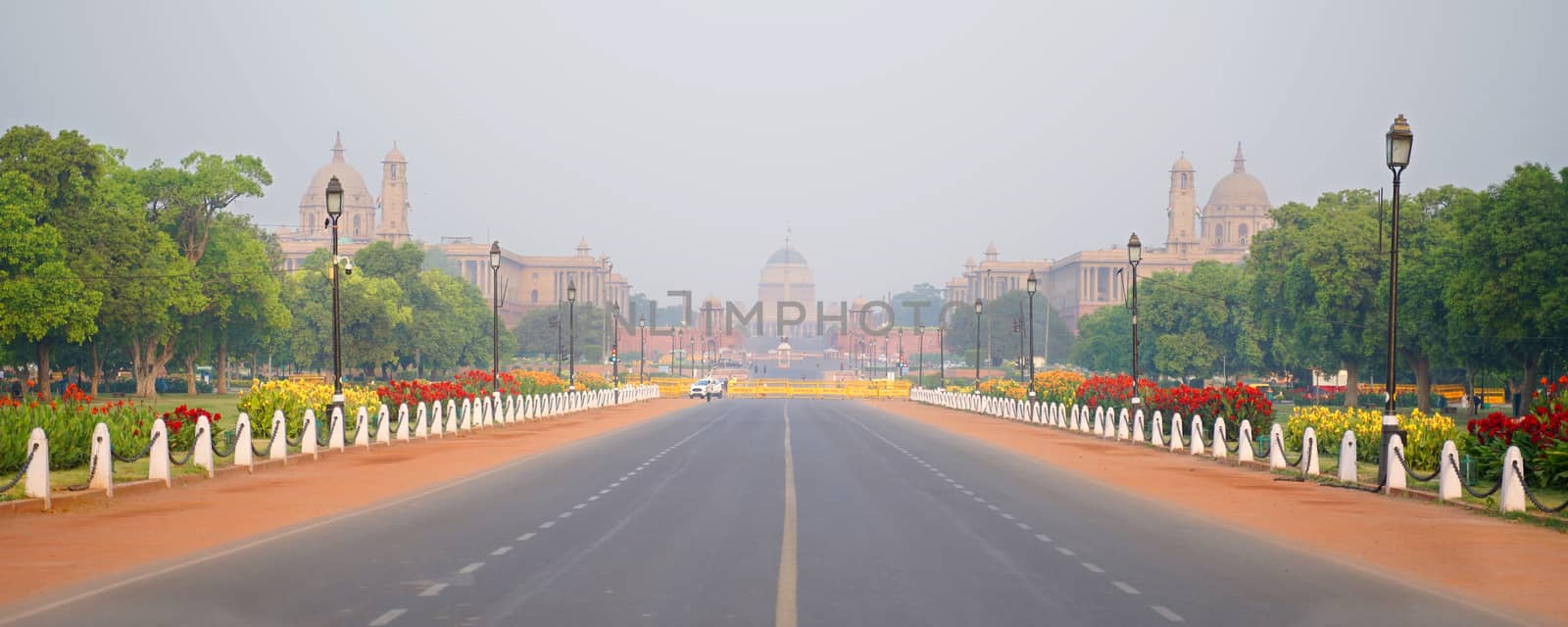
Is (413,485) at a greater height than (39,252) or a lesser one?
lesser

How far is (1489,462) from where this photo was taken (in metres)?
26.9

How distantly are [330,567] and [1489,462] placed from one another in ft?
66.7

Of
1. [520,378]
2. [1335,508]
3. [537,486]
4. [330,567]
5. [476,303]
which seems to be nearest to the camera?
[330,567]

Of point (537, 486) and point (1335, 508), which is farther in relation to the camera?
point (537, 486)

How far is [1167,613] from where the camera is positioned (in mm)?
12336

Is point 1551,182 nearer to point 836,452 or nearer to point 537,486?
point 836,452

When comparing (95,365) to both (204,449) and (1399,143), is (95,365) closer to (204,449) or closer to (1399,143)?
(204,449)

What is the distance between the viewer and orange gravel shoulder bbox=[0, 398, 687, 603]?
15.3 meters

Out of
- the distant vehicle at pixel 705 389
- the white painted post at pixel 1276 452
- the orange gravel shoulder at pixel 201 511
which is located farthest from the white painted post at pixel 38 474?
the distant vehicle at pixel 705 389

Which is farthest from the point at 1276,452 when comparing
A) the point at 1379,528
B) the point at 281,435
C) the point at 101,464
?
the point at 101,464

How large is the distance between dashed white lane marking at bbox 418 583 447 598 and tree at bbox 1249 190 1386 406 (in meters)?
66.4

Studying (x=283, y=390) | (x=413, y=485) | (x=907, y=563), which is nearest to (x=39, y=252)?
(x=283, y=390)

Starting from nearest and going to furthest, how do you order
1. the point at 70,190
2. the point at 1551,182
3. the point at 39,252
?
1. the point at 1551,182
2. the point at 39,252
3. the point at 70,190

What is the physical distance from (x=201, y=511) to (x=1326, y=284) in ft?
211
